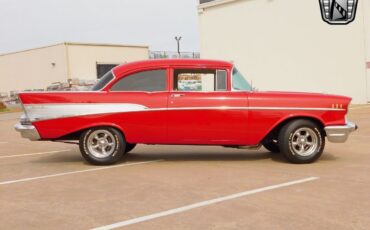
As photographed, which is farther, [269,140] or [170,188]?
[269,140]

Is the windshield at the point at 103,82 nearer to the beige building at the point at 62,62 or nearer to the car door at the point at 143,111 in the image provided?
the car door at the point at 143,111

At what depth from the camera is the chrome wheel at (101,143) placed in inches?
306

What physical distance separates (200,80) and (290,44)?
19.0 meters

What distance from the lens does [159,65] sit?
789 cm

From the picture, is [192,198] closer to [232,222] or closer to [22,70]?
[232,222]

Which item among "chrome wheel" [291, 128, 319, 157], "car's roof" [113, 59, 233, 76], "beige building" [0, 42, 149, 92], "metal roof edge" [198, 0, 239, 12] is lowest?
"chrome wheel" [291, 128, 319, 157]

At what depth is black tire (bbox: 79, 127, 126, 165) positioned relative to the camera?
774 cm

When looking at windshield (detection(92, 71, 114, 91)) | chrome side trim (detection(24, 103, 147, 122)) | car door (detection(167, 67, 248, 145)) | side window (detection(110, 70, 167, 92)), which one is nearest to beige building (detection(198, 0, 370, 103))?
car door (detection(167, 67, 248, 145))

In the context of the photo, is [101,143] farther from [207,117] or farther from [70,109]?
[207,117]

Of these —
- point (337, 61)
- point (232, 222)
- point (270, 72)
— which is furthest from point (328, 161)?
point (270, 72)

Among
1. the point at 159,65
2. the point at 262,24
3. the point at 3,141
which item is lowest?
the point at 3,141

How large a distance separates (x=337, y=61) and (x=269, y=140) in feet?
57.4

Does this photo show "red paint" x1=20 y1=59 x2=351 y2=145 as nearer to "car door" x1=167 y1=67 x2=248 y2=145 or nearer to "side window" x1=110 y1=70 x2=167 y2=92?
"car door" x1=167 y1=67 x2=248 y2=145

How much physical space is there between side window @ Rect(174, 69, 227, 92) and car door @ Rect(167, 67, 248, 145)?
0.11m
